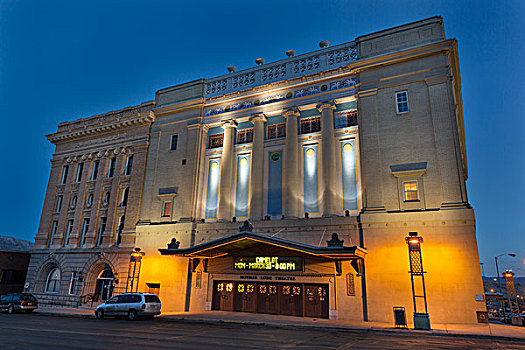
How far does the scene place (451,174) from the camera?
20.8 metres

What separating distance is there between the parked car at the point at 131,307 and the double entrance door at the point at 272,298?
4987mm

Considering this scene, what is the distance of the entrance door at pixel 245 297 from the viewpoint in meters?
24.2

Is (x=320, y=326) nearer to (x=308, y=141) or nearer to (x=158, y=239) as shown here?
(x=308, y=141)

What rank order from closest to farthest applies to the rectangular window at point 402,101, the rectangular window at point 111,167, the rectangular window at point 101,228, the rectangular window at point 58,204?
the rectangular window at point 402,101 → the rectangular window at point 101,228 → the rectangular window at point 111,167 → the rectangular window at point 58,204

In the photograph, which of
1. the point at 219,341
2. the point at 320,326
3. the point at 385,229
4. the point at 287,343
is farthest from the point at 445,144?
the point at 219,341

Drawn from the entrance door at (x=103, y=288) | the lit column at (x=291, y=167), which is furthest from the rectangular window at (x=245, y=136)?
the entrance door at (x=103, y=288)

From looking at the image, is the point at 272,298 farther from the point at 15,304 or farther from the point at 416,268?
the point at 15,304

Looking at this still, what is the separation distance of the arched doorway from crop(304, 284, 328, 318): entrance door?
58.9ft

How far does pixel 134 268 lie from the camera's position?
1096 inches

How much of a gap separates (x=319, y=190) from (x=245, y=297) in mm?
9490

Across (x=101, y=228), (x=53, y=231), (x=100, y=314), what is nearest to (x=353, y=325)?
(x=100, y=314)

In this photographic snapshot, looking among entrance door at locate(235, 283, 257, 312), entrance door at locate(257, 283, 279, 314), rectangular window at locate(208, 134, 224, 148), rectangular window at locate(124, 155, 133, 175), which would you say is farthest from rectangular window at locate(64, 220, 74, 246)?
entrance door at locate(257, 283, 279, 314)

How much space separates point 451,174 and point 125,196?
2763cm

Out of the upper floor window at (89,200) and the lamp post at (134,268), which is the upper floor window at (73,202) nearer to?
the upper floor window at (89,200)
